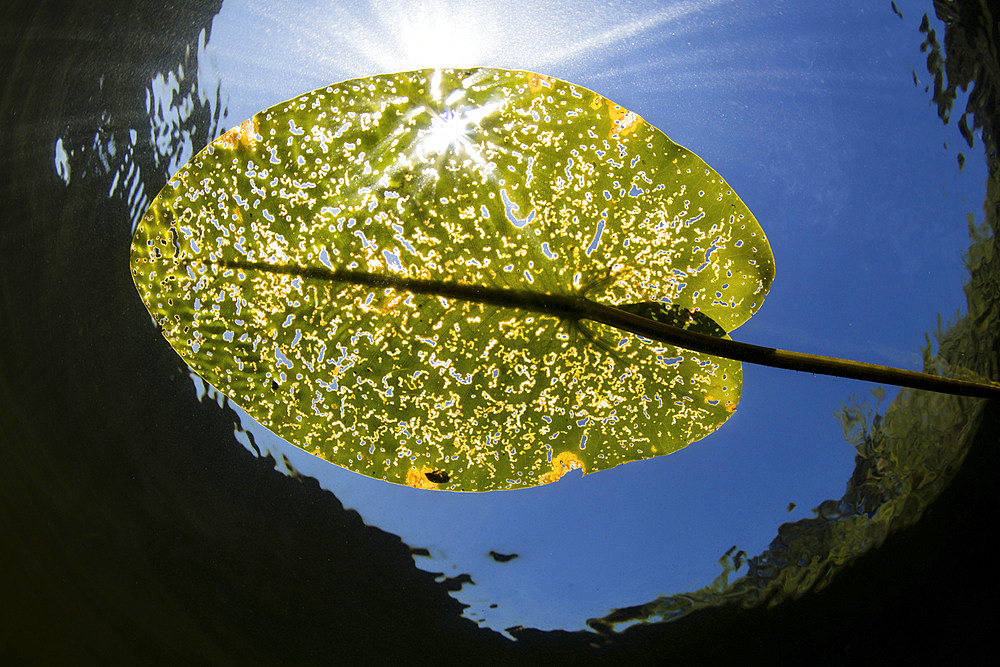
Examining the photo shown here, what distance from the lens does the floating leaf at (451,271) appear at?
1.80ft

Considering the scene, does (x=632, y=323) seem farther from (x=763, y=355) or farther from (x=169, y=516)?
(x=169, y=516)

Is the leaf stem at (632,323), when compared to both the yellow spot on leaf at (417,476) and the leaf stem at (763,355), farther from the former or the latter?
the yellow spot on leaf at (417,476)

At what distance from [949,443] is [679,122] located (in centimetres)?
87

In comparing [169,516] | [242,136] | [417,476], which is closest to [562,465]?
[417,476]

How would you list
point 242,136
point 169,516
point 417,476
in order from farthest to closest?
point 169,516
point 417,476
point 242,136

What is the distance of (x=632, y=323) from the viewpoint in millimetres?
575

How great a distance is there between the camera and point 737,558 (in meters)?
1.08

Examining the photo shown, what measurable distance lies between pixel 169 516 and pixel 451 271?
34.4 inches

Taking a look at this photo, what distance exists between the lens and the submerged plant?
1.80ft

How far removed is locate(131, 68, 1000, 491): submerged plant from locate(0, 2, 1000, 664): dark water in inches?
16.7

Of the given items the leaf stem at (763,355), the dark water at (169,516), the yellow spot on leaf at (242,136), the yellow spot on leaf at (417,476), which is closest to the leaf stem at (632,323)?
the leaf stem at (763,355)

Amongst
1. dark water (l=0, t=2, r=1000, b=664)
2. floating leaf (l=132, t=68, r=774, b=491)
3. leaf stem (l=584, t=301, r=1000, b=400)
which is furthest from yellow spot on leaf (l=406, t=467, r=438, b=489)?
dark water (l=0, t=2, r=1000, b=664)

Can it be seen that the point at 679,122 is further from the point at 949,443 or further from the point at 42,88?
A: the point at 42,88

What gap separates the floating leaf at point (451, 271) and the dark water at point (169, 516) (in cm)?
42
